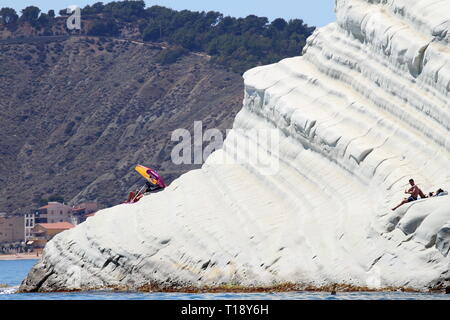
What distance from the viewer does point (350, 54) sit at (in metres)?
33.5

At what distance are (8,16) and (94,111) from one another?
43140mm

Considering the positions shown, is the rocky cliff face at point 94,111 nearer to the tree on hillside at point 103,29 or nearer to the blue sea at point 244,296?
the tree on hillside at point 103,29

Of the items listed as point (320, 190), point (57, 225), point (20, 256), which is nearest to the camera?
point (320, 190)

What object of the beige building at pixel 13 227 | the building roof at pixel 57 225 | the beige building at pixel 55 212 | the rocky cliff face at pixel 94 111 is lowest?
the beige building at pixel 13 227

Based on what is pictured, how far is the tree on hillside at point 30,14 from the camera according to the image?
189375mm

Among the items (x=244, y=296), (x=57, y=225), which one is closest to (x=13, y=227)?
(x=57, y=225)

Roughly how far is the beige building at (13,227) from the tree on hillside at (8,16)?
196 ft

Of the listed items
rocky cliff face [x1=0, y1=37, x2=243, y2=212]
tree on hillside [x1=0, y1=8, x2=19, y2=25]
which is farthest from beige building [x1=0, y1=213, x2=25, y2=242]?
tree on hillside [x1=0, y1=8, x2=19, y2=25]

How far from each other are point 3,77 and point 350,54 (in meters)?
134

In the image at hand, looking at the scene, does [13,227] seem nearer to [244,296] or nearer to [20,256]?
[20,256]

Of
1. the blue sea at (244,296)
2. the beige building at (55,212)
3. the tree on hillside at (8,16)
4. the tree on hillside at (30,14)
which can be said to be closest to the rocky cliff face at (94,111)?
the beige building at (55,212)

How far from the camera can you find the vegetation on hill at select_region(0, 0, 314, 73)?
178875mm

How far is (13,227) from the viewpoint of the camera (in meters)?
139
